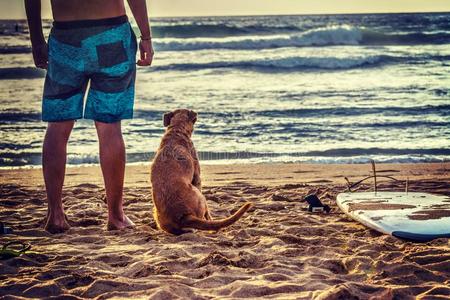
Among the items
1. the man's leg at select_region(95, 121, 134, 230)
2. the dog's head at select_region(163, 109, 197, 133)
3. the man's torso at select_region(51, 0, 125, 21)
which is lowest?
the man's leg at select_region(95, 121, 134, 230)

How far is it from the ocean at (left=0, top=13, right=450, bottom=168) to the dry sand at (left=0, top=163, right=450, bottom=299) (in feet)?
12.8

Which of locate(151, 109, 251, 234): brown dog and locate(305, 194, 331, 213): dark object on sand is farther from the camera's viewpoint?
locate(305, 194, 331, 213): dark object on sand

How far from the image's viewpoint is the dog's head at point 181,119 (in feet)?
18.1

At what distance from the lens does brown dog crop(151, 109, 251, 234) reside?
482cm

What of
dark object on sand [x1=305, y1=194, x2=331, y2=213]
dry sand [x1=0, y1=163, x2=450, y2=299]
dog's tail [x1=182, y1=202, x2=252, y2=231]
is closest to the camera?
dry sand [x1=0, y1=163, x2=450, y2=299]

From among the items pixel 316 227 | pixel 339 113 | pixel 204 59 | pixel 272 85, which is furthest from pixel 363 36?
pixel 316 227

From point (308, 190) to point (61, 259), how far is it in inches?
127

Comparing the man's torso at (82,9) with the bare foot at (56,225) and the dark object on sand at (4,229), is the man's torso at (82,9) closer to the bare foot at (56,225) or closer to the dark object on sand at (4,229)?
the bare foot at (56,225)

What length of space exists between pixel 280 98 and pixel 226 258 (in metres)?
11.8

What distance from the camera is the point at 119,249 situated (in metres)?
4.57

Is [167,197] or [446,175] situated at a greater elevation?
[167,197]

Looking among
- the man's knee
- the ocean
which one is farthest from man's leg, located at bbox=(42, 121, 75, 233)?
the ocean

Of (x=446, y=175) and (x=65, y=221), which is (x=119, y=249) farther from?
(x=446, y=175)

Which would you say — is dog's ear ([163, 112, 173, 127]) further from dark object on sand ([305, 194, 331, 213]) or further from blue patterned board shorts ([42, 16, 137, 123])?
dark object on sand ([305, 194, 331, 213])
